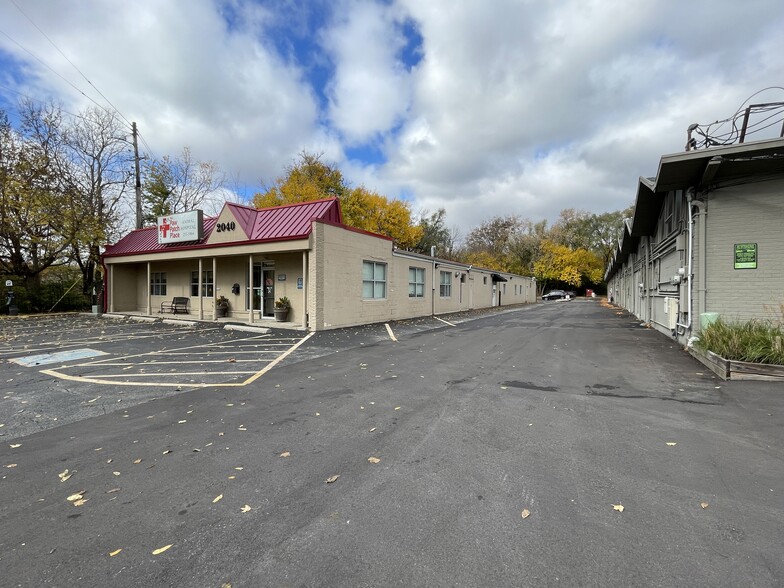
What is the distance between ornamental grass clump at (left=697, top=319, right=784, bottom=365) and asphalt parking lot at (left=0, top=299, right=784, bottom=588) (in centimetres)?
67

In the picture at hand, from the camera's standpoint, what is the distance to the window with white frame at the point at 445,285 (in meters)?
21.9

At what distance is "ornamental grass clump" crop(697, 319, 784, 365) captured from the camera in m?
6.35

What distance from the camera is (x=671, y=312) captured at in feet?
35.9

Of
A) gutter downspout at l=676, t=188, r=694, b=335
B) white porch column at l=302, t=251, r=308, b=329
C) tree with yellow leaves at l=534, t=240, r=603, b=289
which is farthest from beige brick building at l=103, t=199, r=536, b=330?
tree with yellow leaves at l=534, t=240, r=603, b=289

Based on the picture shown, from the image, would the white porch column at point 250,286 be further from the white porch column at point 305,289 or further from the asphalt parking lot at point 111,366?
the white porch column at point 305,289

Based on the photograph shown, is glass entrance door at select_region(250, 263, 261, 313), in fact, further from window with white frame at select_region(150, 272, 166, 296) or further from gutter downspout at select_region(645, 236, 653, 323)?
gutter downspout at select_region(645, 236, 653, 323)

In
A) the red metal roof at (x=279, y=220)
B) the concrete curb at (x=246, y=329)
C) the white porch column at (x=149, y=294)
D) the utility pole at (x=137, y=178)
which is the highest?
the utility pole at (x=137, y=178)

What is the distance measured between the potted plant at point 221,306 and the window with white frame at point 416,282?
8.07 metres

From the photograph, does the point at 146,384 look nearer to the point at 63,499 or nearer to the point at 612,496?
the point at 63,499

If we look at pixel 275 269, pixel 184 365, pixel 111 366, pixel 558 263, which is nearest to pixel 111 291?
pixel 275 269

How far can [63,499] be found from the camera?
2895 millimetres

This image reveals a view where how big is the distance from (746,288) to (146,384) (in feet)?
38.2

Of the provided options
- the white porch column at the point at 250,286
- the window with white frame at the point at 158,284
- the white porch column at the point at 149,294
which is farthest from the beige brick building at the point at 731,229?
the window with white frame at the point at 158,284

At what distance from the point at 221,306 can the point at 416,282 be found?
29.1ft
